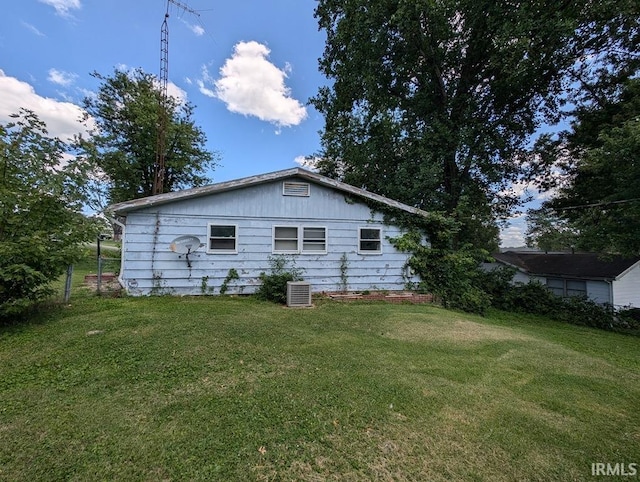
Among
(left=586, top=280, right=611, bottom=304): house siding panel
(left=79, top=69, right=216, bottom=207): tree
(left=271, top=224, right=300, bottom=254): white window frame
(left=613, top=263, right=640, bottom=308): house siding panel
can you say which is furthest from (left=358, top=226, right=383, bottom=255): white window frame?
(left=79, top=69, right=216, bottom=207): tree

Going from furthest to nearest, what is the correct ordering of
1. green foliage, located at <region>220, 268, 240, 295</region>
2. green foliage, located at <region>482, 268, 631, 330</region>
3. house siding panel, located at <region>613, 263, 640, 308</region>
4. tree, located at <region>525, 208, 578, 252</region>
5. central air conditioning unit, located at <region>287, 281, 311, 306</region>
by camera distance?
tree, located at <region>525, 208, 578, 252</region>, house siding panel, located at <region>613, 263, 640, 308</region>, green foliage, located at <region>482, 268, 631, 330</region>, green foliage, located at <region>220, 268, 240, 295</region>, central air conditioning unit, located at <region>287, 281, 311, 306</region>

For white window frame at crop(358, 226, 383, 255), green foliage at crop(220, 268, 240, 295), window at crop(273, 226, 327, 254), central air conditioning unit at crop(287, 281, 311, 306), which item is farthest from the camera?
white window frame at crop(358, 226, 383, 255)

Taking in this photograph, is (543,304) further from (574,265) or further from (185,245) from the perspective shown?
(185,245)

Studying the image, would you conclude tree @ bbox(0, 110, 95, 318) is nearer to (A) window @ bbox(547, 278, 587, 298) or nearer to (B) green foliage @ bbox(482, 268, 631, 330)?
(B) green foliage @ bbox(482, 268, 631, 330)

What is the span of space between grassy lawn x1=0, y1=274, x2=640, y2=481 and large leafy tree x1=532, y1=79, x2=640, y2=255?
7.95 meters

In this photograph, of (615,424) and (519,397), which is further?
(519,397)

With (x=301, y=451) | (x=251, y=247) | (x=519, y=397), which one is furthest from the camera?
(x=251, y=247)

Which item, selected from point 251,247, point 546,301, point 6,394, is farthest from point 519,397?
point 546,301

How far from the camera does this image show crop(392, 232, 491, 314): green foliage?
9828 millimetres

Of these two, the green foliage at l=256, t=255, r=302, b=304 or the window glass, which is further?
the window glass

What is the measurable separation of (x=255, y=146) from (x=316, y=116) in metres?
4.68

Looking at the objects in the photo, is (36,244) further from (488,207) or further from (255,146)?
(488,207)

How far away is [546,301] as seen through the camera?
12000mm

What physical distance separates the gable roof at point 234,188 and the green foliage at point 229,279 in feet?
7.67
